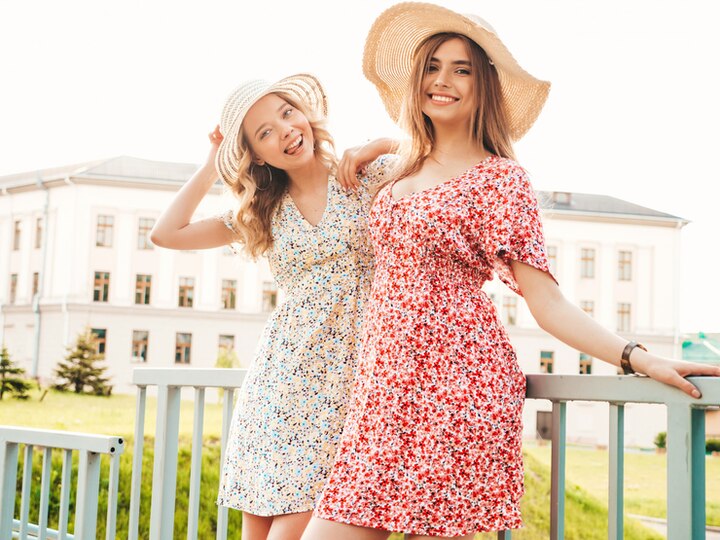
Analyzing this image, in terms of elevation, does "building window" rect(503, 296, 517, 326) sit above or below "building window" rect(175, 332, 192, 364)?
above

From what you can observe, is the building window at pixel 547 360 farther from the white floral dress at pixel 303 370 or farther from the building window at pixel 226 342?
the white floral dress at pixel 303 370

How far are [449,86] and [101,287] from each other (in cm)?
2759

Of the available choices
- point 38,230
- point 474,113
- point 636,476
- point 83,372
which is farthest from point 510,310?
point 474,113

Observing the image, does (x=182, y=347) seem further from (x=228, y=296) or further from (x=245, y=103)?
(x=245, y=103)

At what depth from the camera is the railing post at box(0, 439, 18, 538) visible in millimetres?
2418

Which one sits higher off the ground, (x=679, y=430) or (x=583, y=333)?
(x=583, y=333)

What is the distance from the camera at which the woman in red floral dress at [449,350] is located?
1.40m

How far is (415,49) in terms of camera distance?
1724mm

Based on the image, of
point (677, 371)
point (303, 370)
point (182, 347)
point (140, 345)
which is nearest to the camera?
point (677, 371)

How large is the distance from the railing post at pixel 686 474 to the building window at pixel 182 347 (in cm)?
2737

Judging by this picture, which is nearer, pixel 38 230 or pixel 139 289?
pixel 139 289

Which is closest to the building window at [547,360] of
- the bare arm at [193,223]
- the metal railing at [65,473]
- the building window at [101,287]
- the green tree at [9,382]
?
the building window at [101,287]

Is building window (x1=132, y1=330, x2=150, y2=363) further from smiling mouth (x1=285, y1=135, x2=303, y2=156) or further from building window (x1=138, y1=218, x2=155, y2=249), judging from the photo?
smiling mouth (x1=285, y1=135, x2=303, y2=156)

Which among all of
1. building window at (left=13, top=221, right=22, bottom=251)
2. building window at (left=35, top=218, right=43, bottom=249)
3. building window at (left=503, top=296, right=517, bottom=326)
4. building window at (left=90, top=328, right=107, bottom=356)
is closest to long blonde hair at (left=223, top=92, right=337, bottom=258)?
building window at (left=90, top=328, right=107, bottom=356)
